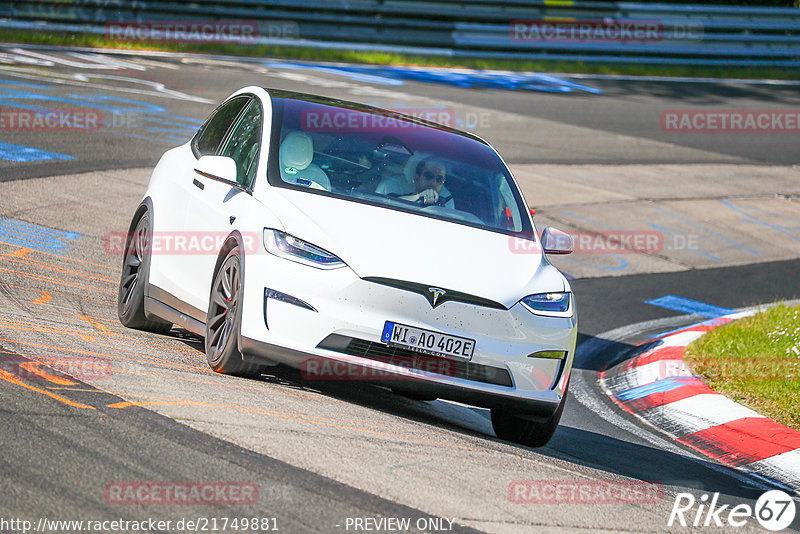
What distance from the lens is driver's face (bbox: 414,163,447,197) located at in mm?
6605

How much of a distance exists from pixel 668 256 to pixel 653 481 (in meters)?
7.40

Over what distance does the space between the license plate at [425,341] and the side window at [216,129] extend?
225cm

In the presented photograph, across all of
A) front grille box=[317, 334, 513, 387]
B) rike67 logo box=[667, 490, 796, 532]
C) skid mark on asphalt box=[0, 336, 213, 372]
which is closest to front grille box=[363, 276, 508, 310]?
front grille box=[317, 334, 513, 387]

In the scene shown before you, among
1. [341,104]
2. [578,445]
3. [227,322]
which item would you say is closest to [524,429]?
[578,445]

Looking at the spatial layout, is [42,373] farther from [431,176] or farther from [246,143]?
[431,176]

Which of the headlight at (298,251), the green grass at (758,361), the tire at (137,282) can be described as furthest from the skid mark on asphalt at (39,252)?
the green grass at (758,361)

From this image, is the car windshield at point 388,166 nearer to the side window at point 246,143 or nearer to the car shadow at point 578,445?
the side window at point 246,143

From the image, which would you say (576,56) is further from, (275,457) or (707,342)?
(275,457)

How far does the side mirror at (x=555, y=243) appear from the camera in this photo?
6.63 metres

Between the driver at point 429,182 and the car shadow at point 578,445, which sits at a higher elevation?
the driver at point 429,182

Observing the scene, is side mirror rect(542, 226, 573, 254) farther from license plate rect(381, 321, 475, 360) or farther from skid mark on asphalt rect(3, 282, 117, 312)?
skid mark on asphalt rect(3, 282, 117, 312)

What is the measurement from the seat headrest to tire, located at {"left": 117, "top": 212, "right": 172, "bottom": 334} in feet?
4.01

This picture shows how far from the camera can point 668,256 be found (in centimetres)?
1273

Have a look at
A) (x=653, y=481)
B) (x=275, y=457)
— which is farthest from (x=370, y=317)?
(x=653, y=481)
